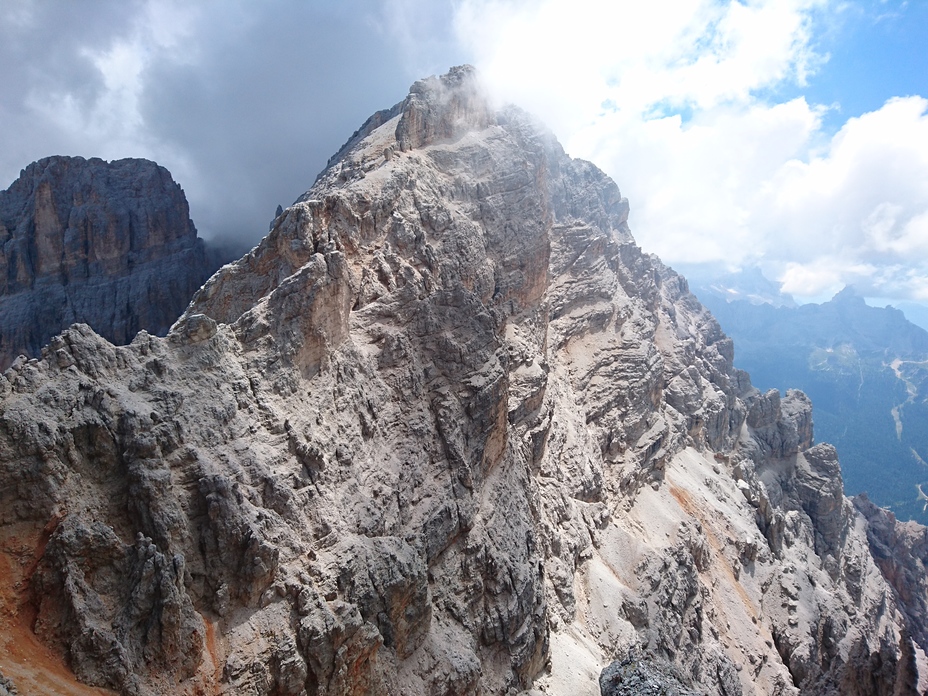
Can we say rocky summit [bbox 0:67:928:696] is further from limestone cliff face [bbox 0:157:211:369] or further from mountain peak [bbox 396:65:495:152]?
limestone cliff face [bbox 0:157:211:369]

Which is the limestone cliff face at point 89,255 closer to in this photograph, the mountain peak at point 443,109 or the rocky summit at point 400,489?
the rocky summit at point 400,489

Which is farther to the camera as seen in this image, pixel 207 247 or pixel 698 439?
pixel 207 247

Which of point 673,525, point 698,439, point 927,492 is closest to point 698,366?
point 698,439

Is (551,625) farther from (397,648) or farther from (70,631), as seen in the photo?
(70,631)

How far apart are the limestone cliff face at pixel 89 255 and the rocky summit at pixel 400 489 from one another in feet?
104

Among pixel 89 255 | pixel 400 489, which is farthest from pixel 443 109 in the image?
pixel 89 255

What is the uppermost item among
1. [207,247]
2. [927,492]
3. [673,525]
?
[927,492]

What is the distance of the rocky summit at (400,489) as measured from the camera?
16469mm

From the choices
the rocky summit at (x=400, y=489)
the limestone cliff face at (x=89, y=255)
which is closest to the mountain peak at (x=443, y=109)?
the rocky summit at (x=400, y=489)

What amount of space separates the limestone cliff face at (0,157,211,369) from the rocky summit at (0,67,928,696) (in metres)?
31.6

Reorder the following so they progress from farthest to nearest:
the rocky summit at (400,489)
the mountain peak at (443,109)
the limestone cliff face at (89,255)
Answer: the limestone cliff face at (89,255), the mountain peak at (443,109), the rocky summit at (400,489)

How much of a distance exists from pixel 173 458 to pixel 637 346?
45883 mm

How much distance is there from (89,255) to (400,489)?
63827 mm

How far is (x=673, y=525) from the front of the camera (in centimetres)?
4681
